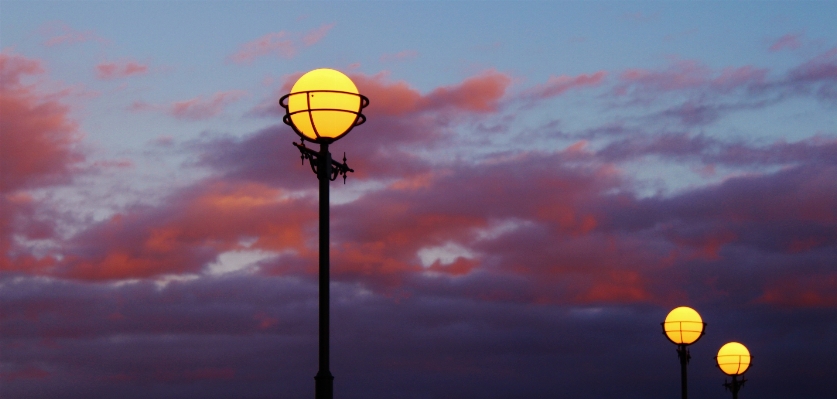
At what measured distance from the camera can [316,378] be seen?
1234 cm

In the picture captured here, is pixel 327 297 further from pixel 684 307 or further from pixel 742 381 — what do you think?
pixel 742 381

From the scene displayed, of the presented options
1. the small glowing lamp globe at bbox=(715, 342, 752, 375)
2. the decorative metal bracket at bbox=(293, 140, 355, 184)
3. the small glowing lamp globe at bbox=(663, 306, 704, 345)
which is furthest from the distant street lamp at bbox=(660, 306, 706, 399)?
the decorative metal bracket at bbox=(293, 140, 355, 184)

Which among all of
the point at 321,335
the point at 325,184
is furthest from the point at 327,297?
the point at 325,184

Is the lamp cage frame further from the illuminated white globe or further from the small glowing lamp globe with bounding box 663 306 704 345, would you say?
the small glowing lamp globe with bounding box 663 306 704 345

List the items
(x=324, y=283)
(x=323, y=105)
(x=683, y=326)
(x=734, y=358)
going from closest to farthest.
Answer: (x=324, y=283), (x=323, y=105), (x=683, y=326), (x=734, y=358)

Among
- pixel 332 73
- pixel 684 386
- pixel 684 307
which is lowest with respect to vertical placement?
pixel 684 386

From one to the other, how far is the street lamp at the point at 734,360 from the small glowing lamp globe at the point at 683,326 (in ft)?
15.6

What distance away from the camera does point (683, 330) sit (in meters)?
27.7

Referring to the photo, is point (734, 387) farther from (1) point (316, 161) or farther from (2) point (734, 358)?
(1) point (316, 161)

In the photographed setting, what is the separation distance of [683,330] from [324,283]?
16984mm

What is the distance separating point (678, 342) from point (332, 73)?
1726 centimetres

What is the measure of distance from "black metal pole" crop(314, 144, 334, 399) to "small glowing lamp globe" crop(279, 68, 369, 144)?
24 centimetres

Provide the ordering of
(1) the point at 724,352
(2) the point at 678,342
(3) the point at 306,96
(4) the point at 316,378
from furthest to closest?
(1) the point at 724,352 < (2) the point at 678,342 < (3) the point at 306,96 < (4) the point at 316,378

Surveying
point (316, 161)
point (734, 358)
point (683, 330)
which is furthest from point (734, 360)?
point (316, 161)
